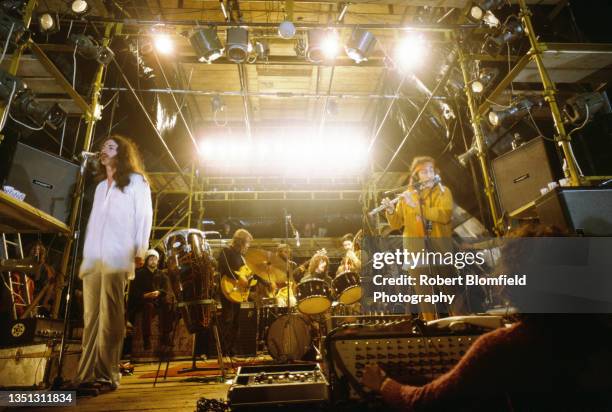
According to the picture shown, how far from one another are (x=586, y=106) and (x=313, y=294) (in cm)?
462

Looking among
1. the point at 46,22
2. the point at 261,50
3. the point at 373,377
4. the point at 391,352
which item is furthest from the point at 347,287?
the point at 46,22

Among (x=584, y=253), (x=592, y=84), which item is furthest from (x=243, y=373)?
(x=592, y=84)

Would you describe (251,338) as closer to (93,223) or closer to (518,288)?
(93,223)

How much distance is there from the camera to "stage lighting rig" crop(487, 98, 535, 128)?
14.4 ft

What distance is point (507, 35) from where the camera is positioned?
4523 millimetres

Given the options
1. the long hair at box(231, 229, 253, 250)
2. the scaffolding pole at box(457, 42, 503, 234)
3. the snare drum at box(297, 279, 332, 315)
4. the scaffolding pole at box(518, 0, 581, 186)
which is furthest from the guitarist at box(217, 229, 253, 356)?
the scaffolding pole at box(518, 0, 581, 186)

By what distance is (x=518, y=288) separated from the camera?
4.85 feet

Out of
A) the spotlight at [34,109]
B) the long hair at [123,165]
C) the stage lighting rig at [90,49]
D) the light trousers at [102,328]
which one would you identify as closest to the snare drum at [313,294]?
the light trousers at [102,328]

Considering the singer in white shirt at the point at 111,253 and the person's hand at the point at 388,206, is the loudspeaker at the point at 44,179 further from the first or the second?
the person's hand at the point at 388,206

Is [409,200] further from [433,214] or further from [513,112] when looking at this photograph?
[513,112]

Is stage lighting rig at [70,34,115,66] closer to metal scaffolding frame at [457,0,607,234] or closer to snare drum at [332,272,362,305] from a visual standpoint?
snare drum at [332,272,362,305]

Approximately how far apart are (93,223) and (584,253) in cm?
393

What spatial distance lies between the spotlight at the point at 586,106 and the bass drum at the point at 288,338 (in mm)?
4632

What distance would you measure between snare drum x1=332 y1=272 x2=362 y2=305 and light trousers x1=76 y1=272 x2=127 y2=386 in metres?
3.90
